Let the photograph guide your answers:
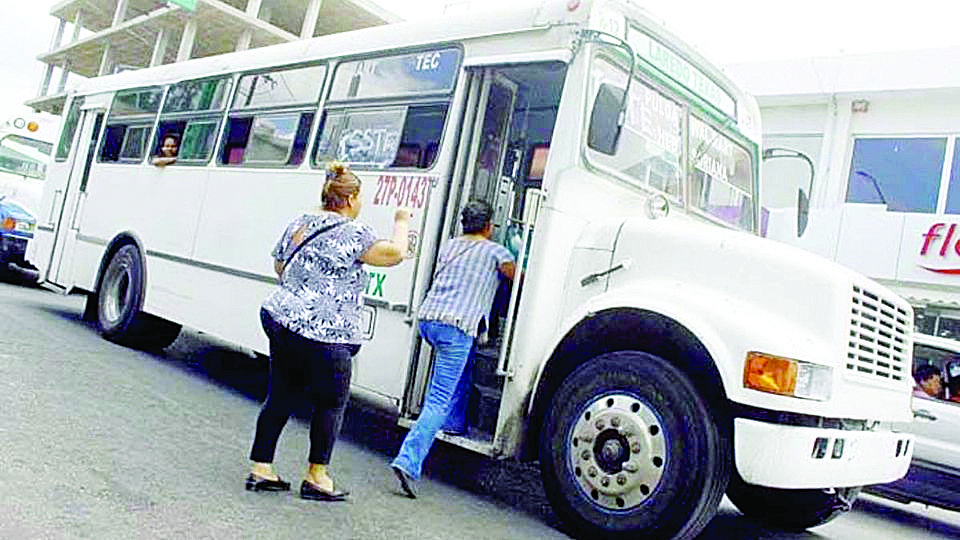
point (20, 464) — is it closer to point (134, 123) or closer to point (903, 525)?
point (134, 123)

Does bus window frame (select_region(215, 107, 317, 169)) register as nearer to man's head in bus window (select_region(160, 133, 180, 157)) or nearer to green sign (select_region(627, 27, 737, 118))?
man's head in bus window (select_region(160, 133, 180, 157))

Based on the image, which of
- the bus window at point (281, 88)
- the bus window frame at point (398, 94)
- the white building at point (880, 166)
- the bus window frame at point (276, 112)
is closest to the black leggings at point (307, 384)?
the bus window frame at point (398, 94)

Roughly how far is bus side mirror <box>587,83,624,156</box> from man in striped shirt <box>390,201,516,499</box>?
0.76 meters

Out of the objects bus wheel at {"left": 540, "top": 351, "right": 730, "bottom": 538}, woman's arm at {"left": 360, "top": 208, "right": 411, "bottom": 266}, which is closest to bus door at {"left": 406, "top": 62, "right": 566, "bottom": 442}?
bus wheel at {"left": 540, "top": 351, "right": 730, "bottom": 538}

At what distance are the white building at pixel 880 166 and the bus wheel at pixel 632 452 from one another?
11256 millimetres

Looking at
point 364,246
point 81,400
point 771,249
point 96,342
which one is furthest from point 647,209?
point 96,342

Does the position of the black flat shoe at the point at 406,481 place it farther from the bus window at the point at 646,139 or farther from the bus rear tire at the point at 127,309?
the bus rear tire at the point at 127,309

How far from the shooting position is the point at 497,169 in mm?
6051

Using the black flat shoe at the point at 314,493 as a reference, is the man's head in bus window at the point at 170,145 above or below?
above

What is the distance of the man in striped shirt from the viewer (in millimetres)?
4910

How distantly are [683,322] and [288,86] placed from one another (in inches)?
181

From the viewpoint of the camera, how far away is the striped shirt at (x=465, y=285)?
499cm

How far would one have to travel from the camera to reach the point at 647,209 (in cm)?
547

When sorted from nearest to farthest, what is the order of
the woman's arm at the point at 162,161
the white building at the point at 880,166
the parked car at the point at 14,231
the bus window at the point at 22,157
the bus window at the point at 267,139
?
the bus window at the point at 267,139 → the woman's arm at the point at 162,161 → the parked car at the point at 14,231 → the bus window at the point at 22,157 → the white building at the point at 880,166
